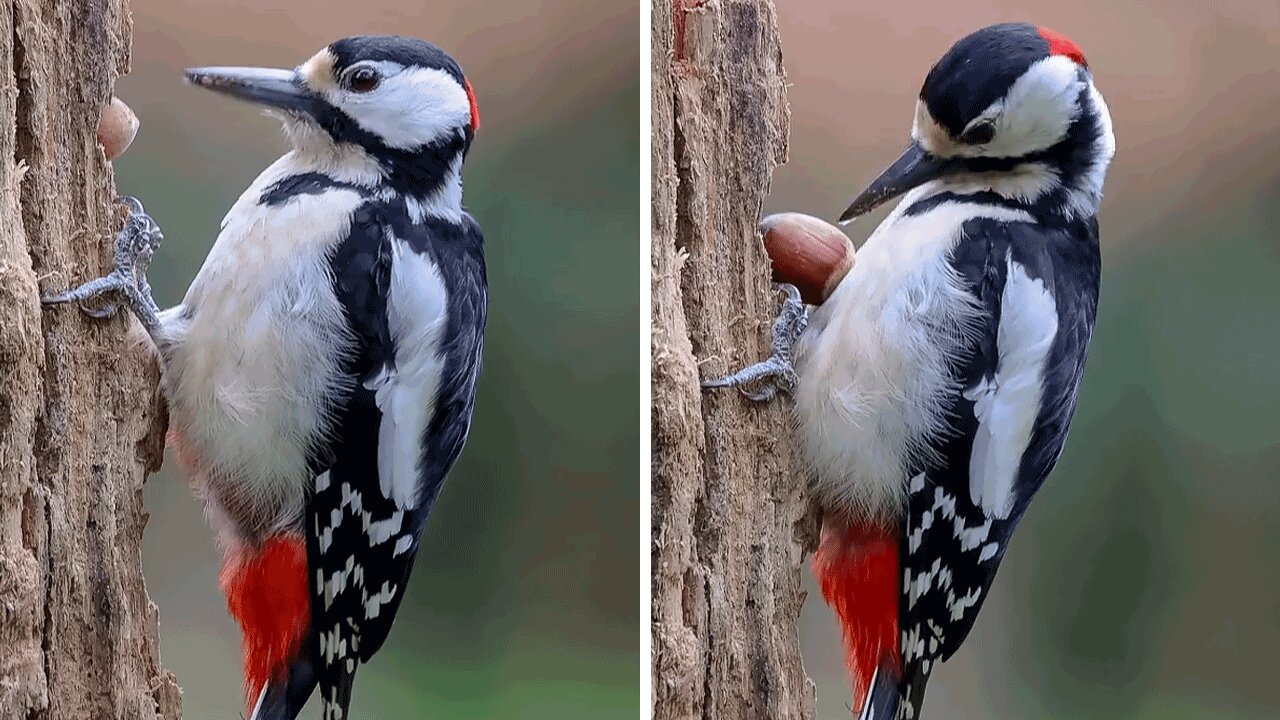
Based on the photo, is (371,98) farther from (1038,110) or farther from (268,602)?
(1038,110)

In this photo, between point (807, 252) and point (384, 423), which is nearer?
point (384, 423)

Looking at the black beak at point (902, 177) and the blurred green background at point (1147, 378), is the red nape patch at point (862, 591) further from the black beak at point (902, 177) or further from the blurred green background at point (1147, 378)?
the black beak at point (902, 177)

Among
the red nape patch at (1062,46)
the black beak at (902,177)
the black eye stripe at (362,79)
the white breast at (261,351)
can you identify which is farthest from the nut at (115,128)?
the red nape patch at (1062,46)

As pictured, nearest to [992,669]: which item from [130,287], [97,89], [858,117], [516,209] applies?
[858,117]

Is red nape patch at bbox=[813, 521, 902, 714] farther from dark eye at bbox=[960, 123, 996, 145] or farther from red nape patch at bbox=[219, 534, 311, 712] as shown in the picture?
red nape patch at bbox=[219, 534, 311, 712]

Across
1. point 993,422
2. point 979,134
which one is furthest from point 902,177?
point 993,422

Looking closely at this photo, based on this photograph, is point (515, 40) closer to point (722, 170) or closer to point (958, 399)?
point (722, 170)
